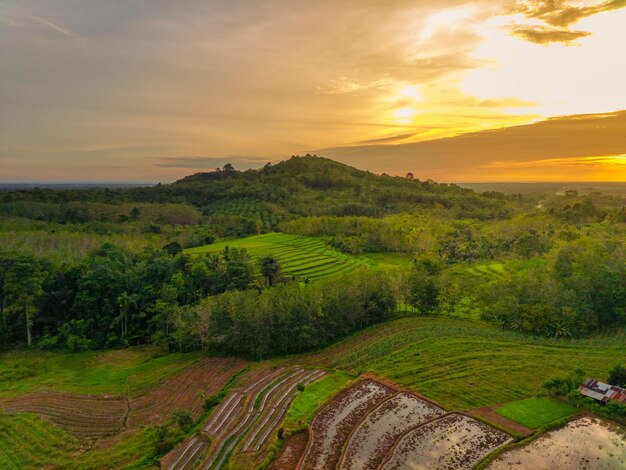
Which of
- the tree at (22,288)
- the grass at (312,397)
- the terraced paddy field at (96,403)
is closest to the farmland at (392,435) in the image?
the grass at (312,397)

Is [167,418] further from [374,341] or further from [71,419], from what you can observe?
[374,341]

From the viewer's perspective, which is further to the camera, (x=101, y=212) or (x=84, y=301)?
(x=101, y=212)

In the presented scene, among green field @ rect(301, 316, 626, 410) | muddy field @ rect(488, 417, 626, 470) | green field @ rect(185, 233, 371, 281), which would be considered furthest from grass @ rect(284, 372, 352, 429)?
green field @ rect(185, 233, 371, 281)

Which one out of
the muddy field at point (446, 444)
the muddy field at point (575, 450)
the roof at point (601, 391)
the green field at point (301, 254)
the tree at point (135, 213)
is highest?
the tree at point (135, 213)

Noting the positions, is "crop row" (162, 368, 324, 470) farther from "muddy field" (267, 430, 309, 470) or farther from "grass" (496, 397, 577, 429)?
"grass" (496, 397, 577, 429)

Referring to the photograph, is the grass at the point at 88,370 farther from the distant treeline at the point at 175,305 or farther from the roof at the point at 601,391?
the roof at the point at 601,391

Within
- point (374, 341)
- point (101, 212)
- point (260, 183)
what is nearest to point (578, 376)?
point (374, 341)
